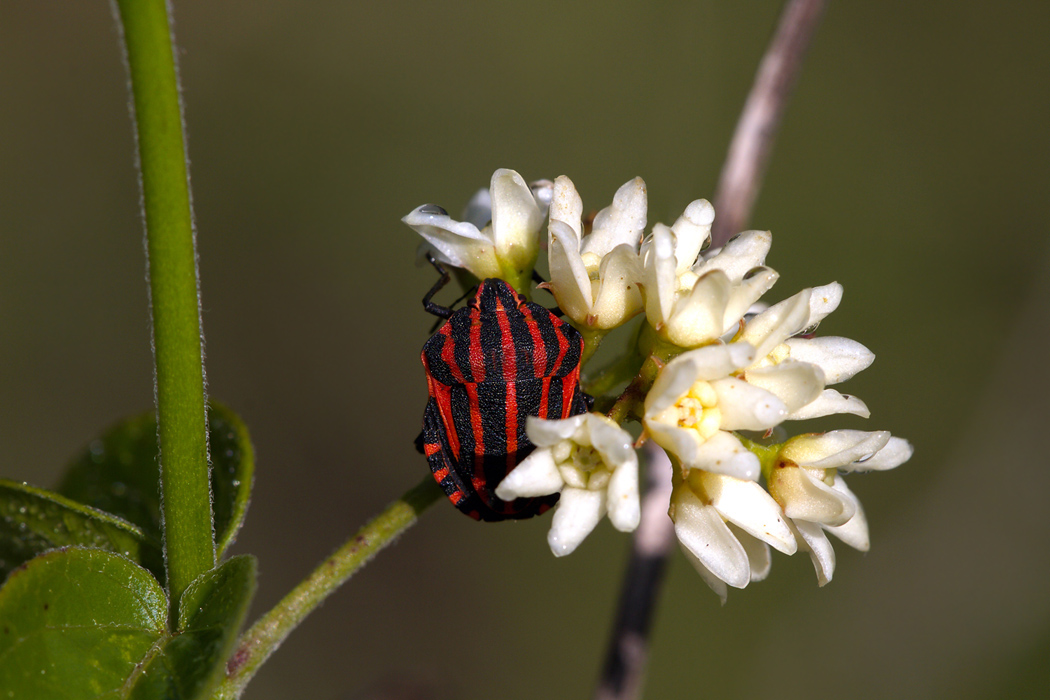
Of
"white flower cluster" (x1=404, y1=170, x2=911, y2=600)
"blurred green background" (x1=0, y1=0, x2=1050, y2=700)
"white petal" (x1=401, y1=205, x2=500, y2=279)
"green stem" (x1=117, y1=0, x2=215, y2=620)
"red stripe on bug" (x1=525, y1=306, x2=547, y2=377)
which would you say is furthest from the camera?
"blurred green background" (x1=0, y1=0, x2=1050, y2=700)

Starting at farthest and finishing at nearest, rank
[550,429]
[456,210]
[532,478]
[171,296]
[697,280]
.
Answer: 1. [456,210]
2. [697,280]
3. [532,478]
4. [550,429]
5. [171,296]

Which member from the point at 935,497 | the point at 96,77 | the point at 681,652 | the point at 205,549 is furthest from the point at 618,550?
the point at 96,77

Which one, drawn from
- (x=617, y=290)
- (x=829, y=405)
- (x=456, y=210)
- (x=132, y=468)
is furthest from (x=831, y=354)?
(x=456, y=210)

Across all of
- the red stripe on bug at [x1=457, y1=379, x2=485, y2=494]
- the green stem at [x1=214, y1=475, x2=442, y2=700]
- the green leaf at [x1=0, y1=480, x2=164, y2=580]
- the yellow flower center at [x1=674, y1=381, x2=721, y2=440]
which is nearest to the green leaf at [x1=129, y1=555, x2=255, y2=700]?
the green stem at [x1=214, y1=475, x2=442, y2=700]

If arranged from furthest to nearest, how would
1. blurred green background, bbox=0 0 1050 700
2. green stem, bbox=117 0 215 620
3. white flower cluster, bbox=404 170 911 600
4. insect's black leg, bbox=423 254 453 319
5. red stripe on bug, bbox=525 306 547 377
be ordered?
blurred green background, bbox=0 0 1050 700 → insect's black leg, bbox=423 254 453 319 → red stripe on bug, bbox=525 306 547 377 → white flower cluster, bbox=404 170 911 600 → green stem, bbox=117 0 215 620

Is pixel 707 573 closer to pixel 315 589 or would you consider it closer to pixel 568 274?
pixel 568 274

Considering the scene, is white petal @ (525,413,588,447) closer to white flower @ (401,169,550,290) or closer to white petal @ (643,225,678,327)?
white petal @ (643,225,678,327)

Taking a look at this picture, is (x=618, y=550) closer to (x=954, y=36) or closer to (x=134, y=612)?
(x=954, y=36)
